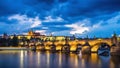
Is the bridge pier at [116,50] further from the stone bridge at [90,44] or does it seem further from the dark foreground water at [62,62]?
the stone bridge at [90,44]

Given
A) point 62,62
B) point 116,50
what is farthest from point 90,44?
point 62,62

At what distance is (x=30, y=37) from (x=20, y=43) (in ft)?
75.0

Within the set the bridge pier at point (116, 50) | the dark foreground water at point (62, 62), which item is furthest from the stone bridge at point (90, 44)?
the dark foreground water at point (62, 62)

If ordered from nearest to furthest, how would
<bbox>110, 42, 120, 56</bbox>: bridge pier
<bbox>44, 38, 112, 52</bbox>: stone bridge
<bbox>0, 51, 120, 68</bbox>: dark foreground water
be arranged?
<bbox>0, 51, 120, 68</bbox>: dark foreground water < <bbox>110, 42, 120, 56</bbox>: bridge pier < <bbox>44, 38, 112, 52</bbox>: stone bridge

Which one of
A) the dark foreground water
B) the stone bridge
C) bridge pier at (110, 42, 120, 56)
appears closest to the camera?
the dark foreground water

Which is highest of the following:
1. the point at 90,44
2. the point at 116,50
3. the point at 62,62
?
the point at 90,44

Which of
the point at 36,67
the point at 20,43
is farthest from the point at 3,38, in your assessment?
the point at 36,67

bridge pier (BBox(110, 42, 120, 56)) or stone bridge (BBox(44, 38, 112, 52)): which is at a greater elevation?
stone bridge (BBox(44, 38, 112, 52))

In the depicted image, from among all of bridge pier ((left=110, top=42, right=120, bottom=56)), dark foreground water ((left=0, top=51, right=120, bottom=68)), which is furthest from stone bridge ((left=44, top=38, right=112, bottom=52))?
dark foreground water ((left=0, top=51, right=120, bottom=68))

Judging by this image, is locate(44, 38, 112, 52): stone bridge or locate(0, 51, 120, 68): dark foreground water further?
locate(44, 38, 112, 52): stone bridge

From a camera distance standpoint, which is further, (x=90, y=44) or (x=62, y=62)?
(x=90, y=44)

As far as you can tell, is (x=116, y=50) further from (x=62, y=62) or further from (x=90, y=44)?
(x=90, y=44)

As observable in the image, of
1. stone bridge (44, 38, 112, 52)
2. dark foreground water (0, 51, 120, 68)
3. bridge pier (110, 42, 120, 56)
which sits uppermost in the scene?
stone bridge (44, 38, 112, 52)

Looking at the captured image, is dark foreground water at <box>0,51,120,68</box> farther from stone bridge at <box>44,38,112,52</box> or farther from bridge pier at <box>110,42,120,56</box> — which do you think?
stone bridge at <box>44,38,112,52</box>
